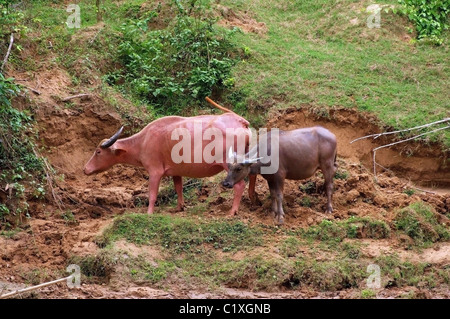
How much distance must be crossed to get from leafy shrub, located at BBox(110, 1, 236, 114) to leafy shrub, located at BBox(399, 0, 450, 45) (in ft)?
13.3

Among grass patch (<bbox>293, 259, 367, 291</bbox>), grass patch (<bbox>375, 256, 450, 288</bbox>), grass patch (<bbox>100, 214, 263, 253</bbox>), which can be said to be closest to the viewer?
grass patch (<bbox>293, 259, 367, 291</bbox>)

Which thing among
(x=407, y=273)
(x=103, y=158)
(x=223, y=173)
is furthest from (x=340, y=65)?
(x=407, y=273)

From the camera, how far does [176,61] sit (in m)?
17.2

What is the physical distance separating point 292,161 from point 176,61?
450 centimetres

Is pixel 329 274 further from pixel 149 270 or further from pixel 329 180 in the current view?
pixel 149 270

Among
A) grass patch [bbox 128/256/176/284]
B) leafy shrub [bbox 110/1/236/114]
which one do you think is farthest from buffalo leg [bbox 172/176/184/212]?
leafy shrub [bbox 110/1/236/114]

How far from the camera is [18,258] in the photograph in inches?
494

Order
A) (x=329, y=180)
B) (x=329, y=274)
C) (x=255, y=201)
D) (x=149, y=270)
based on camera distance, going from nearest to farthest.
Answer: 1. (x=329, y=274)
2. (x=149, y=270)
3. (x=329, y=180)
4. (x=255, y=201)

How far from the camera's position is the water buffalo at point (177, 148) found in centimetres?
1390

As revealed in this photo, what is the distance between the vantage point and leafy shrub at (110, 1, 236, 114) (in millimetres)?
16781

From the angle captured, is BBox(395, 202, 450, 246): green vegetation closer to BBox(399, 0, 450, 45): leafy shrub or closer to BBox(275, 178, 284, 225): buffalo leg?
BBox(275, 178, 284, 225): buffalo leg

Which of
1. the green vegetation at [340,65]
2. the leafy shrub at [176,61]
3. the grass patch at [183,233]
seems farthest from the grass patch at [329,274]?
the leafy shrub at [176,61]

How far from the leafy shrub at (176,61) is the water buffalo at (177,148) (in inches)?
95.7

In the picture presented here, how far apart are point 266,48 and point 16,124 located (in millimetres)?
5880
